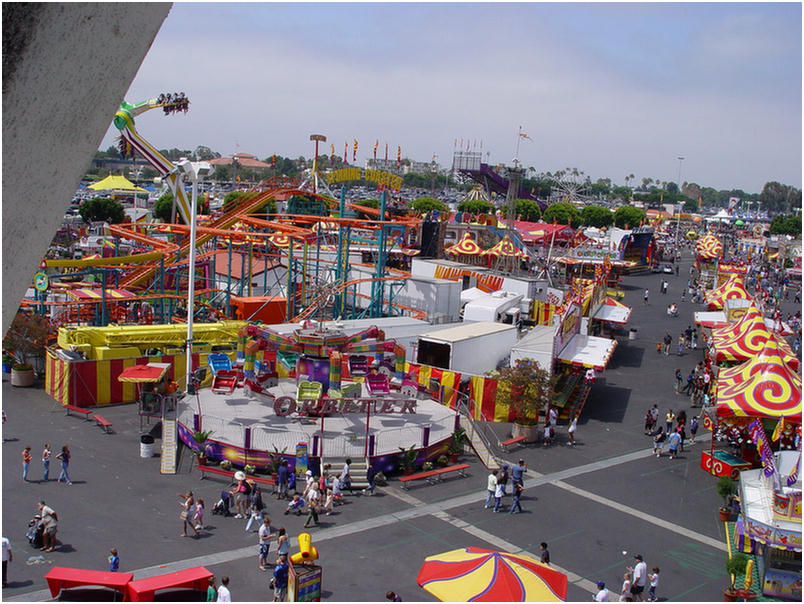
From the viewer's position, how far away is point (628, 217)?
10838 cm

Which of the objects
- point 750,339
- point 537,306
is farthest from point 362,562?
point 537,306

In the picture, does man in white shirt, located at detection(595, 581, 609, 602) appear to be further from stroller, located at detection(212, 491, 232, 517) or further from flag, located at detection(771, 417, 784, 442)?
flag, located at detection(771, 417, 784, 442)

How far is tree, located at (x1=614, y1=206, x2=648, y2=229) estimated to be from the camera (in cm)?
10838

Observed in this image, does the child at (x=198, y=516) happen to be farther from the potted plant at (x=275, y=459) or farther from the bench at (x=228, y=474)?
the potted plant at (x=275, y=459)

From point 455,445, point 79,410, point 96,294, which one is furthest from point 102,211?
point 455,445

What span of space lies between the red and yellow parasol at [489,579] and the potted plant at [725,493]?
8322 mm

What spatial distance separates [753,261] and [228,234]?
2657 inches

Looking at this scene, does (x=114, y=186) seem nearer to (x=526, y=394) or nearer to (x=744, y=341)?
(x=526, y=394)

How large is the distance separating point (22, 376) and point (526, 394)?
60.0ft

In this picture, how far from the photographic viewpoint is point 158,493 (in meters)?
18.2

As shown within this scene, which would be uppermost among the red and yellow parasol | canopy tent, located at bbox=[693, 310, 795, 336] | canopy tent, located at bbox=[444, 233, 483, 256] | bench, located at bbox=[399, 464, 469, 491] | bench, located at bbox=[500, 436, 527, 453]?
canopy tent, located at bbox=[444, 233, 483, 256]

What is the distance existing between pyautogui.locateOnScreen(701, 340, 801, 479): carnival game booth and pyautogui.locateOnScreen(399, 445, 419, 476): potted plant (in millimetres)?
9110

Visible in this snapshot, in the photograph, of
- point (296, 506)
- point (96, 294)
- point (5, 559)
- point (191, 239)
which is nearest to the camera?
point (5, 559)

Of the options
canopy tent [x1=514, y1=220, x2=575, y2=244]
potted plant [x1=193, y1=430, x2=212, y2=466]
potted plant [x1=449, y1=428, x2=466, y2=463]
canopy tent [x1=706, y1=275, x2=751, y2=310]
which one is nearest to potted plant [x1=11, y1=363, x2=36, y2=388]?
potted plant [x1=193, y1=430, x2=212, y2=466]
